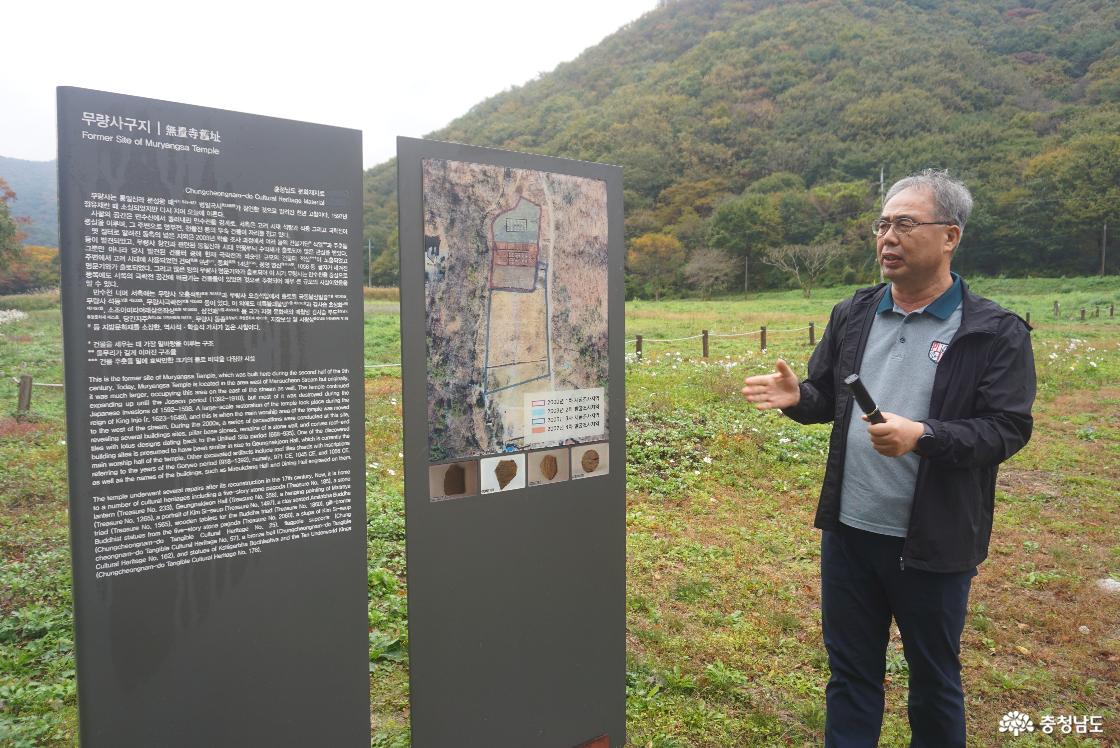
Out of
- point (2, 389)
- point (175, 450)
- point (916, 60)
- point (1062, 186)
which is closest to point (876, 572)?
point (175, 450)

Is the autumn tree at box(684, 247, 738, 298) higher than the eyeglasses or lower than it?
higher

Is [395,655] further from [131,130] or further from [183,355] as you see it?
A: [131,130]

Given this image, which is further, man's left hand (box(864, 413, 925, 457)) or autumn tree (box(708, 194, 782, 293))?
autumn tree (box(708, 194, 782, 293))

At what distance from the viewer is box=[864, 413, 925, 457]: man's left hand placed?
6.97ft

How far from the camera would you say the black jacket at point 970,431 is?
85.2 inches

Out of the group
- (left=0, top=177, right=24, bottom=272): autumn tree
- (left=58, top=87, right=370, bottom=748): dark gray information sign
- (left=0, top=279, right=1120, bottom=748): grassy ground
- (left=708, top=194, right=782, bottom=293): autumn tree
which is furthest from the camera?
(left=708, top=194, right=782, bottom=293): autumn tree

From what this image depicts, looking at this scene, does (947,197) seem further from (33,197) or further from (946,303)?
(33,197)

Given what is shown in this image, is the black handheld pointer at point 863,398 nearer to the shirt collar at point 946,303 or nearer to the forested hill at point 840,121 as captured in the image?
the shirt collar at point 946,303

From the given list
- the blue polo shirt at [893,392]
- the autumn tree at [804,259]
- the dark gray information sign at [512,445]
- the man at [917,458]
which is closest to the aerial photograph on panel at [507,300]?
the dark gray information sign at [512,445]

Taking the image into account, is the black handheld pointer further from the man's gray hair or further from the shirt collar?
the man's gray hair

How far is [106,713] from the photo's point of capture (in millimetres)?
1993

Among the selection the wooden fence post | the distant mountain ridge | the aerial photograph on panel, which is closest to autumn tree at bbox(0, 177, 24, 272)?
the distant mountain ridge

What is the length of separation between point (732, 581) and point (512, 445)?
9.36 ft

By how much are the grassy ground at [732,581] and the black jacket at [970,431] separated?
1419 millimetres
